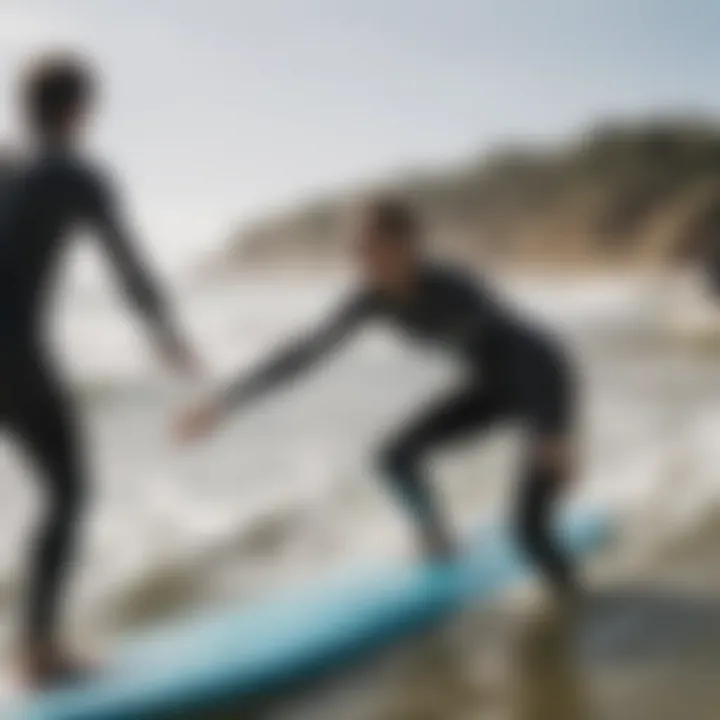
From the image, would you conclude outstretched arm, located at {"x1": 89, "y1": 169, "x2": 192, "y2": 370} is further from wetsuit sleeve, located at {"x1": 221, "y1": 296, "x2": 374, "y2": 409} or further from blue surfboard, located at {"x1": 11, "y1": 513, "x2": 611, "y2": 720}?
blue surfboard, located at {"x1": 11, "y1": 513, "x2": 611, "y2": 720}

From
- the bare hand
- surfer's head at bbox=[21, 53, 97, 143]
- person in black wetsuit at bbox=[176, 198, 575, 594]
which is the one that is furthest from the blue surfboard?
surfer's head at bbox=[21, 53, 97, 143]

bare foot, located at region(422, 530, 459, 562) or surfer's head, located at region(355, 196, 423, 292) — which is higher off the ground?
surfer's head, located at region(355, 196, 423, 292)

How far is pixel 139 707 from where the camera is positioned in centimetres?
204

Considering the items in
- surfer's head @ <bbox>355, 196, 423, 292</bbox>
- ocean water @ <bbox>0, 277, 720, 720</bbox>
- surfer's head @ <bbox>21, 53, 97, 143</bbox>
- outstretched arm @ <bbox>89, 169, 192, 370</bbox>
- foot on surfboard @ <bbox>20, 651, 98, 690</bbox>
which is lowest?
ocean water @ <bbox>0, 277, 720, 720</bbox>

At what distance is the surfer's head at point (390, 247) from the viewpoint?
2.46m

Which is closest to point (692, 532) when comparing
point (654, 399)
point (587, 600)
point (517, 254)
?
point (587, 600)

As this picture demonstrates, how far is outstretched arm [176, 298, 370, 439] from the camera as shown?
2.28 meters

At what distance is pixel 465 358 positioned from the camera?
8.29ft

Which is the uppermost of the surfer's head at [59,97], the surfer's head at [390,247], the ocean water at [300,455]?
the surfer's head at [59,97]

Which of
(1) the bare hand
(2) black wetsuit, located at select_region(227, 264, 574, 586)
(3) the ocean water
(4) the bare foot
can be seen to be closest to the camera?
(1) the bare hand

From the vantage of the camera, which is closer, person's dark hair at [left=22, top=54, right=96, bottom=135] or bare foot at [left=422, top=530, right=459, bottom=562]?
person's dark hair at [left=22, top=54, right=96, bottom=135]

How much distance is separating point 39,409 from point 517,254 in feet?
6.83

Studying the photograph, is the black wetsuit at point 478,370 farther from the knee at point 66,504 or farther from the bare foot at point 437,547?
the knee at point 66,504

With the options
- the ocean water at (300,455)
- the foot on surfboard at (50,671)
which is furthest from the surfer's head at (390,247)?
the foot on surfboard at (50,671)
